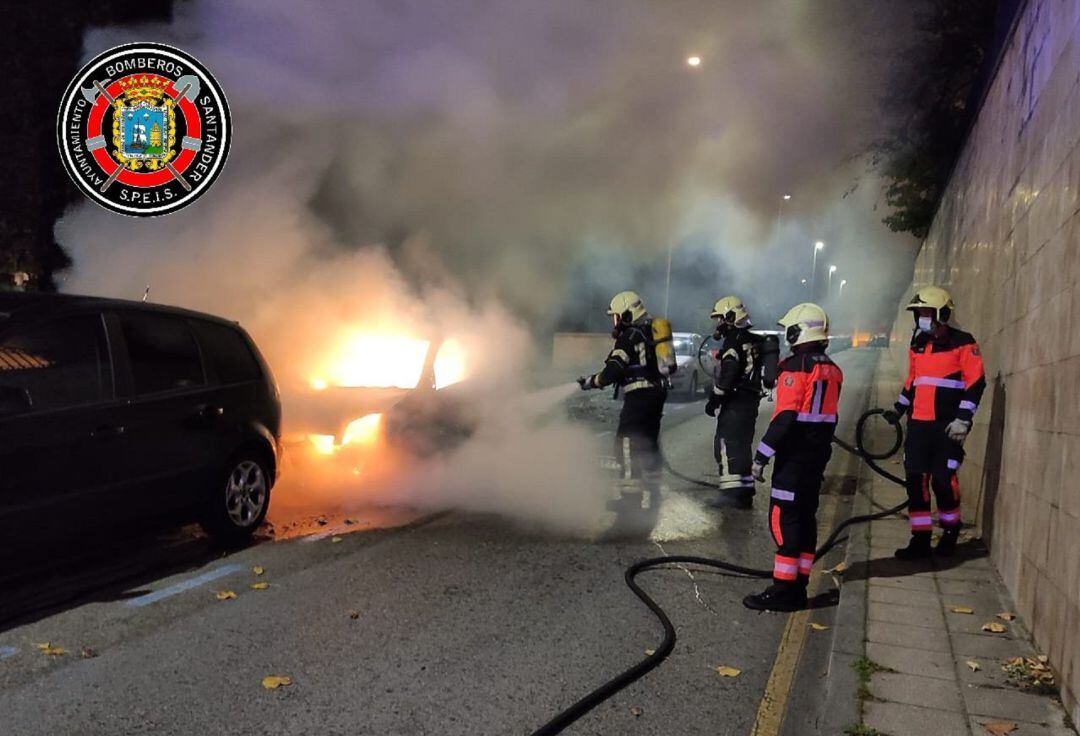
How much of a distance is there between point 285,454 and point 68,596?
321 cm

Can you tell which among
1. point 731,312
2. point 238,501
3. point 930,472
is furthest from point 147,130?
point 930,472

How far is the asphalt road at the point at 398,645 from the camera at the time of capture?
10.5ft

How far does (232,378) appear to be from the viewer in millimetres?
5672

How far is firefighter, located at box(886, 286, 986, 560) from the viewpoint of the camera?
5.15 metres

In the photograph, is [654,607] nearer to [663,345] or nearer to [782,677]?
[782,677]

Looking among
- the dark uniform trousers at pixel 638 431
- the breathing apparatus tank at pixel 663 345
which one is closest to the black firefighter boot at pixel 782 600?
the dark uniform trousers at pixel 638 431

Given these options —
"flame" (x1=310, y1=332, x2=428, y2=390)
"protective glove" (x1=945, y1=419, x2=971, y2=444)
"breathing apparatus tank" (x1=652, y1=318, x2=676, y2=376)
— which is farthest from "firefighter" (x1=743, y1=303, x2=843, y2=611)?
"flame" (x1=310, y1=332, x2=428, y2=390)

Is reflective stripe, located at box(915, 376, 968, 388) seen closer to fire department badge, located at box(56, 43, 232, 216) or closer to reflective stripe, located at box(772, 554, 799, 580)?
reflective stripe, located at box(772, 554, 799, 580)

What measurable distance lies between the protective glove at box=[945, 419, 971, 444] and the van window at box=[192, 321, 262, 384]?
4756 millimetres

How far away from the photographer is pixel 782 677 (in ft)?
12.2

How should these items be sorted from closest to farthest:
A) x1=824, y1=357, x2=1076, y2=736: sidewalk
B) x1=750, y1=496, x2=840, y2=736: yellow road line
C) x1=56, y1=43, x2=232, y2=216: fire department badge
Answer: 1. x1=824, y1=357, x2=1076, y2=736: sidewalk
2. x1=750, y1=496, x2=840, y2=736: yellow road line
3. x1=56, y1=43, x2=232, y2=216: fire department badge

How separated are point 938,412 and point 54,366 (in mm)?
5287

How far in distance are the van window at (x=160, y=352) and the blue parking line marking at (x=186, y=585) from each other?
1.16m

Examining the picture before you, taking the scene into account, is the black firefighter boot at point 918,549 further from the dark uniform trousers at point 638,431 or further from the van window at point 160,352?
the van window at point 160,352
